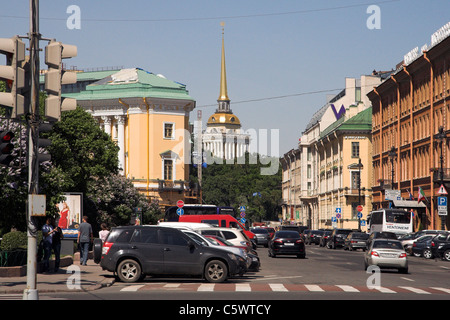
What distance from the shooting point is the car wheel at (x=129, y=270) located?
2556cm

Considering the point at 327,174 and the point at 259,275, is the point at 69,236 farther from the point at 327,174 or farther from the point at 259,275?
the point at 327,174

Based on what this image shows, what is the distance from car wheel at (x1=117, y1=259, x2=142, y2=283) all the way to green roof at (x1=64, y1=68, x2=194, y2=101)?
7312cm

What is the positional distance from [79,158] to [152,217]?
1818cm

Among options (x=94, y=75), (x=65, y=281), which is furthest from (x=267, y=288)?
(x=94, y=75)

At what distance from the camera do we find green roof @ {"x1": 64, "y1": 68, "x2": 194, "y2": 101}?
99.4m

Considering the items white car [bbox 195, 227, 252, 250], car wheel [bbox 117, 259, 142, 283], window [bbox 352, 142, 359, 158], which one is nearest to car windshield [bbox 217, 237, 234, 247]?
white car [bbox 195, 227, 252, 250]

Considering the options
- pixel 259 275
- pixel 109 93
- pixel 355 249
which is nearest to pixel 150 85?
pixel 109 93

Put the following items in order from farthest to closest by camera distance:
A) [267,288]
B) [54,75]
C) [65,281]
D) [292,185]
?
[292,185] → [65,281] → [267,288] → [54,75]

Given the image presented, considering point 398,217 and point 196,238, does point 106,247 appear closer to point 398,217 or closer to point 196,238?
point 196,238

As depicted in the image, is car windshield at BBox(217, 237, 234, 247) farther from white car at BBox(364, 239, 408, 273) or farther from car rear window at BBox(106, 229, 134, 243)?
white car at BBox(364, 239, 408, 273)

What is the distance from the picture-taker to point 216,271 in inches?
1003

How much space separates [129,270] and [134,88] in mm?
75547

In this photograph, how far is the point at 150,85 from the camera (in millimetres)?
99875

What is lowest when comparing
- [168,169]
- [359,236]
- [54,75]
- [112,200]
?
[359,236]
